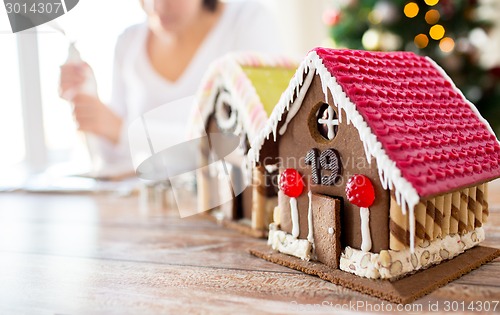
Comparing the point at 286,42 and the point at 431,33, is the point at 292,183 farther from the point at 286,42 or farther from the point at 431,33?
the point at 286,42

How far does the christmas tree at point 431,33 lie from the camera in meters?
2.42

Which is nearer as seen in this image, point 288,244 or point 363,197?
point 363,197

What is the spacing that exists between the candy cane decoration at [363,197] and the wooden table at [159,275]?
12cm

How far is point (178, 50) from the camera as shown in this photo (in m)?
2.44

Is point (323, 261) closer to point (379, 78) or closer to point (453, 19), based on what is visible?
point (379, 78)

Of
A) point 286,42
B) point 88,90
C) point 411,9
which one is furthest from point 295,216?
point 286,42

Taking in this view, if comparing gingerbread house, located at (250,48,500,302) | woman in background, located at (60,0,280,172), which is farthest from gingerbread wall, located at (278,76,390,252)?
woman in background, located at (60,0,280,172)

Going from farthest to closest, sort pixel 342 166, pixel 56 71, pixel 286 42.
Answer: pixel 286 42 → pixel 56 71 → pixel 342 166

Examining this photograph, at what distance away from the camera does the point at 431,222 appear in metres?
1.04

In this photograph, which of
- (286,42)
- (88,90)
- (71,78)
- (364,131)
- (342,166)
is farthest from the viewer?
(286,42)

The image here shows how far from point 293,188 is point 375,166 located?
9.4 inches

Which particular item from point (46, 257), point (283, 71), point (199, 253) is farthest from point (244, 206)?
point (46, 257)

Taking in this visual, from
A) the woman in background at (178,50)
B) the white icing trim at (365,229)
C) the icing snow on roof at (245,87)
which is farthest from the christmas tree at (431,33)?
the white icing trim at (365,229)

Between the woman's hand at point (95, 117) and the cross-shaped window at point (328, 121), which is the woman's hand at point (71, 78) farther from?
the cross-shaped window at point (328, 121)
